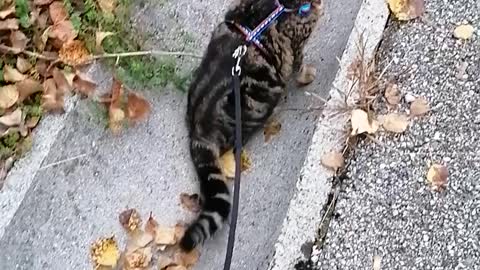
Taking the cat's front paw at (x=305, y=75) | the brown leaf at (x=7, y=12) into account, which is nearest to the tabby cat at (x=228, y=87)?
the cat's front paw at (x=305, y=75)

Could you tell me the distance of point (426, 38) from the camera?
3623 millimetres

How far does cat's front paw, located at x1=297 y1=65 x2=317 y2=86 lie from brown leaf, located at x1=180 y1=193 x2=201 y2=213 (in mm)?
693

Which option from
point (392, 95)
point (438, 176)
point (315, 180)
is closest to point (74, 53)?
point (315, 180)

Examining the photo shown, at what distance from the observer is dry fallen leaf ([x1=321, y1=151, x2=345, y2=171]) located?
10.9 feet

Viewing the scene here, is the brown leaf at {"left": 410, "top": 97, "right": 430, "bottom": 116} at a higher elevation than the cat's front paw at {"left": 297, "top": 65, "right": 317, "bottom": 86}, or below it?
below

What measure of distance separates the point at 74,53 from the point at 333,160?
1151mm

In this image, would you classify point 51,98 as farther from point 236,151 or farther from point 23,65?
point 236,151

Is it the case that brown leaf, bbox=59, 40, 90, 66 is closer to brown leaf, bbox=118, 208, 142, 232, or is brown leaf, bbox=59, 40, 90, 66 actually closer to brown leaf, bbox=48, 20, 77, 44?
brown leaf, bbox=48, 20, 77, 44

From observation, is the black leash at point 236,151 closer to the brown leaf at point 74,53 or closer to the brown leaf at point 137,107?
the brown leaf at point 137,107

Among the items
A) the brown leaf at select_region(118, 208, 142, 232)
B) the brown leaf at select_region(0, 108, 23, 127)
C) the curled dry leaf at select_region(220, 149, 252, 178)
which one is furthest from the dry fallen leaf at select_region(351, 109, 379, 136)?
the brown leaf at select_region(0, 108, 23, 127)

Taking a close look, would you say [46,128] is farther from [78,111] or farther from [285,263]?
[285,263]

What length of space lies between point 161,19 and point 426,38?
1184mm

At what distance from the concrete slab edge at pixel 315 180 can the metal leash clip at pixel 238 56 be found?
1.60 ft

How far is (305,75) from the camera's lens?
3559 millimetres
